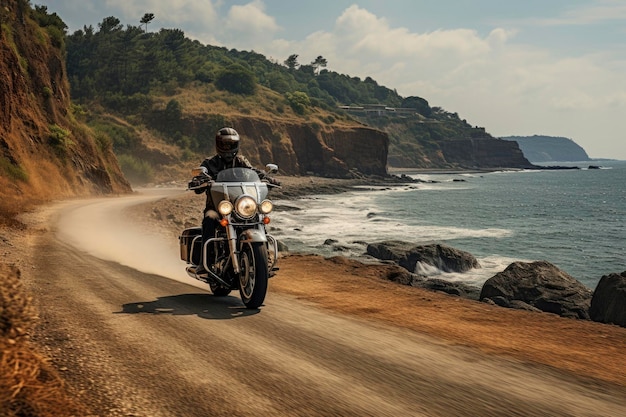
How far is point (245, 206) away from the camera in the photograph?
329 inches

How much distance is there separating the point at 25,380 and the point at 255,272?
156 inches

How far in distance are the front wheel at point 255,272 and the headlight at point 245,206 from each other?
48 centimetres

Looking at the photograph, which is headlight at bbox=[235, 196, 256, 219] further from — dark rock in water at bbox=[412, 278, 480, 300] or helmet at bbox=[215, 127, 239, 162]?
dark rock in water at bbox=[412, 278, 480, 300]

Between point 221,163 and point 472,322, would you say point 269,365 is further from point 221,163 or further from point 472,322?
point 221,163

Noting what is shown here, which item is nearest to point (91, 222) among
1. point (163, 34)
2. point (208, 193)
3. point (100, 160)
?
point (208, 193)

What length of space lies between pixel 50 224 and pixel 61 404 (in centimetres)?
1896

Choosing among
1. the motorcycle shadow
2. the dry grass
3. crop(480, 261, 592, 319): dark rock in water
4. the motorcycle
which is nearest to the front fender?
the motorcycle

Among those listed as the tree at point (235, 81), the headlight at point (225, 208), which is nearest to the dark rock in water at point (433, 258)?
the headlight at point (225, 208)

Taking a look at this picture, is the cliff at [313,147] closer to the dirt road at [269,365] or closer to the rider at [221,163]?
the rider at [221,163]

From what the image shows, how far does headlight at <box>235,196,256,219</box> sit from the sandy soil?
80.9 inches

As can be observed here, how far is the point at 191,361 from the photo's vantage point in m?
5.43

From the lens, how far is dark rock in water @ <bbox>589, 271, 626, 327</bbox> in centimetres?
1218

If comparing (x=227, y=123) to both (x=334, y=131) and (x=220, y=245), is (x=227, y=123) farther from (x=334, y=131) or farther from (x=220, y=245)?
(x=220, y=245)

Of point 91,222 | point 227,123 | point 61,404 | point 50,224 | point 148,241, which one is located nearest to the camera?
point 61,404
